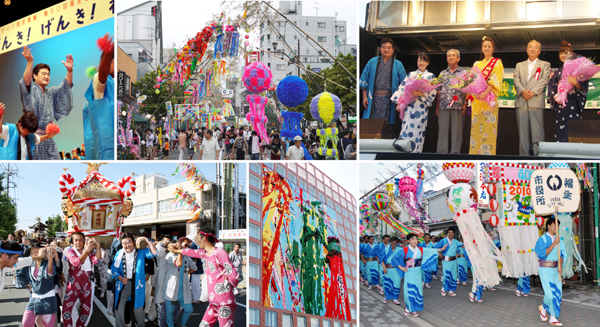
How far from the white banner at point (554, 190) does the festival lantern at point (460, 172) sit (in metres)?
0.68

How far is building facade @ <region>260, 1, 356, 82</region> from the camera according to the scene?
15.5ft

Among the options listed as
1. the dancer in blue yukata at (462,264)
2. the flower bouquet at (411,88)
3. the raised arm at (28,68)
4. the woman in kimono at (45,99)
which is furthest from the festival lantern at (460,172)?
the raised arm at (28,68)

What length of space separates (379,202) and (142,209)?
2494 mm

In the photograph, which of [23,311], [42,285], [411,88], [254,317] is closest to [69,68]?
[42,285]

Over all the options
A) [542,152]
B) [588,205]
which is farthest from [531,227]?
[588,205]

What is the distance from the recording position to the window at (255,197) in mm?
4402

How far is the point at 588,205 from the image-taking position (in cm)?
544

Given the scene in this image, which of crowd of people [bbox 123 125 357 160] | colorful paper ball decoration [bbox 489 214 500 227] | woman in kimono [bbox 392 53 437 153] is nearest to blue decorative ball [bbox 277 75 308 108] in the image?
crowd of people [bbox 123 125 357 160]

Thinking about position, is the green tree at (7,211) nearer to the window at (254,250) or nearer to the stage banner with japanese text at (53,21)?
the stage banner with japanese text at (53,21)

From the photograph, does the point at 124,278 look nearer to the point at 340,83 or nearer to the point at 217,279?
the point at 217,279

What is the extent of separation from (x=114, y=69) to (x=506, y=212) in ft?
14.9

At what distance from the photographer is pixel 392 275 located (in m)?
4.73

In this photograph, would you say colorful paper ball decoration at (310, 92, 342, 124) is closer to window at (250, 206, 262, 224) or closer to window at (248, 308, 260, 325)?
window at (250, 206, 262, 224)

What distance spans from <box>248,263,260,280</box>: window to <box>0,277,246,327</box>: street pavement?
0.38 ft
